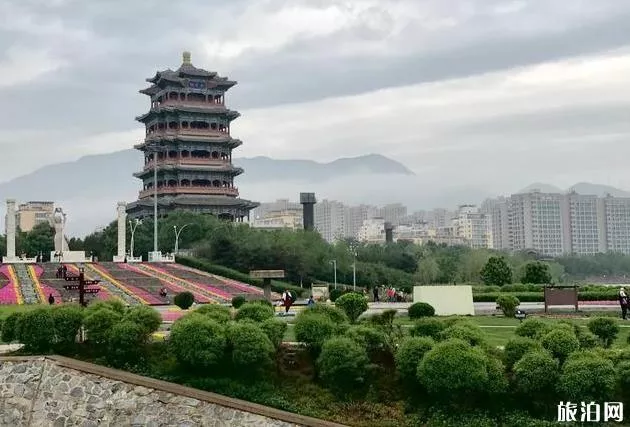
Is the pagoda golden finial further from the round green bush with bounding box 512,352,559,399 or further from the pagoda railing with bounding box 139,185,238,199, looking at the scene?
the round green bush with bounding box 512,352,559,399

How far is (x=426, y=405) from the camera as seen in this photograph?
44.1 feet

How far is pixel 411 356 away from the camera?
13.8 meters

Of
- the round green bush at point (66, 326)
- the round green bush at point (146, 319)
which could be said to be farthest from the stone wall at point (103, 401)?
the round green bush at point (146, 319)

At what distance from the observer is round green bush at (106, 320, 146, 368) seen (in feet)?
49.0

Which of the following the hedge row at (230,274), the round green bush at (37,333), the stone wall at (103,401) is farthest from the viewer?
the hedge row at (230,274)

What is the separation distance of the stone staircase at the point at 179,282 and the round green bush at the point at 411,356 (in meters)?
24.2

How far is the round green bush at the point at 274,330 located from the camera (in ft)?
49.3

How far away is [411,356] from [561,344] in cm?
257

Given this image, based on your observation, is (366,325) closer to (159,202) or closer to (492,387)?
Result: (492,387)

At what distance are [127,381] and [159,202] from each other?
199 ft

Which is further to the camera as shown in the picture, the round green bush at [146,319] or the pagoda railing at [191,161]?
the pagoda railing at [191,161]

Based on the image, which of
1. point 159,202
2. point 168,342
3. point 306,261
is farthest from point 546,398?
point 159,202

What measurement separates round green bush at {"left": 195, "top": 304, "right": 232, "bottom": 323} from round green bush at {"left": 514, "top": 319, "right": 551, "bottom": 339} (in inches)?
225

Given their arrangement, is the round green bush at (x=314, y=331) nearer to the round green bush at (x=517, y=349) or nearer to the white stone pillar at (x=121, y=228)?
the round green bush at (x=517, y=349)
